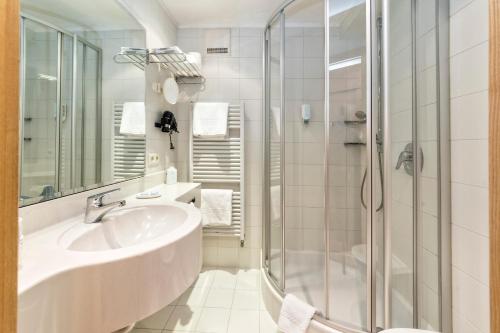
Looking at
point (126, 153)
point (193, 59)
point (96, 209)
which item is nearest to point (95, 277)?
point (96, 209)

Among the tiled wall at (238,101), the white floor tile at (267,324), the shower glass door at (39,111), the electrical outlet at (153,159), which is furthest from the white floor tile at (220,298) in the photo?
the shower glass door at (39,111)

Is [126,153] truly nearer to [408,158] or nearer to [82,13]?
[82,13]

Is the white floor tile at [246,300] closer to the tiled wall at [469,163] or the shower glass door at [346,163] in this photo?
the shower glass door at [346,163]

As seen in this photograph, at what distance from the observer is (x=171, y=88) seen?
1.93 m

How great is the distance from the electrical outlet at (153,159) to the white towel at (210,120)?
15.3 inches

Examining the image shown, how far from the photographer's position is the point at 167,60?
175 centimetres

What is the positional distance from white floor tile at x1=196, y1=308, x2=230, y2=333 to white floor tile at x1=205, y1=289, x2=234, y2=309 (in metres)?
0.05

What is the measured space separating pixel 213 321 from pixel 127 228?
872 mm

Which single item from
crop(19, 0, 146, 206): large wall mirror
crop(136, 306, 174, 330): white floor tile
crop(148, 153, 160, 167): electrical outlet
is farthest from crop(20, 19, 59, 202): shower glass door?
crop(136, 306, 174, 330): white floor tile

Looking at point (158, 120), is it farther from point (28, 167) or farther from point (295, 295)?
point (295, 295)

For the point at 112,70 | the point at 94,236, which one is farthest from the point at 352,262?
the point at 112,70

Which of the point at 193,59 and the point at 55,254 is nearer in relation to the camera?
the point at 55,254

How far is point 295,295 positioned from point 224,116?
150cm

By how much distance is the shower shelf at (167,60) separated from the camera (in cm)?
144
